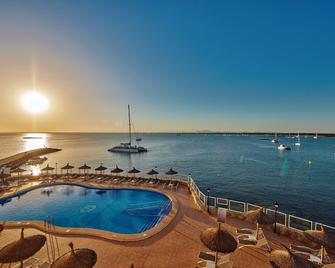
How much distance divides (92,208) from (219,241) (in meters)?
13.3

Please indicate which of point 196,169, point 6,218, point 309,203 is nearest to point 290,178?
point 309,203

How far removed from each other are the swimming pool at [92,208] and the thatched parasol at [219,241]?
6.45 meters

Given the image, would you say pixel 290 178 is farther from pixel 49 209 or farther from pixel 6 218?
pixel 6 218

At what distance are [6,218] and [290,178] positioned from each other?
40158 mm

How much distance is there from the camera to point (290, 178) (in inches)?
1398

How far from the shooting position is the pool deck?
8945 mm

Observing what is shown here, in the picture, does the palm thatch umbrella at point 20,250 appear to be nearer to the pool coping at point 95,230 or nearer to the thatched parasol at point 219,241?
the pool coping at point 95,230

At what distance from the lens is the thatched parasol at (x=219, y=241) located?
765 centimetres

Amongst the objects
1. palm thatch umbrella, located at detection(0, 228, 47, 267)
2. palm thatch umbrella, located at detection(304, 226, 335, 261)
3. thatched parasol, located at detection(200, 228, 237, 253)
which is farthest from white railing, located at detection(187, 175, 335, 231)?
palm thatch umbrella, located at detection(0, 228, 47, 267)

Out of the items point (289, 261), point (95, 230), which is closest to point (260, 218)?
point (289, 261)

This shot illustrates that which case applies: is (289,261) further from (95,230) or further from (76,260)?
(95,230)

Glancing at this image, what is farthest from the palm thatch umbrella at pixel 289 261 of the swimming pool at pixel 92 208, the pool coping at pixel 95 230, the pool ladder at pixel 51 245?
the pool ladder at pixel 51 245

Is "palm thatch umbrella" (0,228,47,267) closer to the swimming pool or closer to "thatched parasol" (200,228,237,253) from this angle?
"thatched parasol" (200,228,237,253)

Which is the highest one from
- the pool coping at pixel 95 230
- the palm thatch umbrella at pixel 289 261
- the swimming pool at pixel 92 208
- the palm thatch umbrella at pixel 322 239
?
the palm thatch umbrella at pixel 289 261
